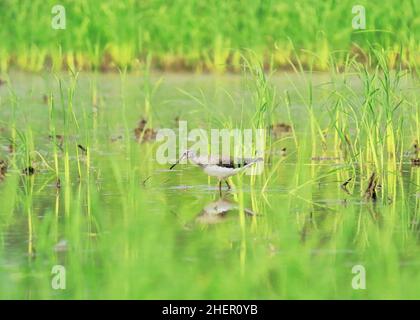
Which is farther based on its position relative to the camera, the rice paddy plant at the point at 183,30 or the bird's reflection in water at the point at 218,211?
the rice paddy plant at the point at 183,30

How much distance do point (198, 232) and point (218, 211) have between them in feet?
1.82

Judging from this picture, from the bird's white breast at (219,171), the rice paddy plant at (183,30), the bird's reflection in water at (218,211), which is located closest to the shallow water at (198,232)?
the bird's reflection in water at (218,211)

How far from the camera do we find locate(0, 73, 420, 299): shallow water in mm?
5473

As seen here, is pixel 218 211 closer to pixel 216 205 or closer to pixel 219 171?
pixel 216 205

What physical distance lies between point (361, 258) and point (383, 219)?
804mm

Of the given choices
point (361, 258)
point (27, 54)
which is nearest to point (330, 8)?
point (27, 54)

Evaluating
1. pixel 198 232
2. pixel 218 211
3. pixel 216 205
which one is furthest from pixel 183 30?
pixel 198 232

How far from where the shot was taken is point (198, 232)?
643cm

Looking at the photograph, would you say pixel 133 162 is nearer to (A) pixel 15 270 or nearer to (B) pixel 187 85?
(A) pixel 15 270

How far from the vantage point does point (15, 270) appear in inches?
226

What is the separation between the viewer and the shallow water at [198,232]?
18.0 ft

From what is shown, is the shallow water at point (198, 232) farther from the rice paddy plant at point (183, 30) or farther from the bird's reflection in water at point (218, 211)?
the rice paddy plant at point (183, 30)

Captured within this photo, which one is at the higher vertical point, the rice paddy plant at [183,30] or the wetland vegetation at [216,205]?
the rice paddy plant at [183,30]

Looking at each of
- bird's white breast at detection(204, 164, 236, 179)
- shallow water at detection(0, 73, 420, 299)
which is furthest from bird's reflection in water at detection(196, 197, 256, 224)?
bird's white breast at detection(204, 164, 236, 179)
